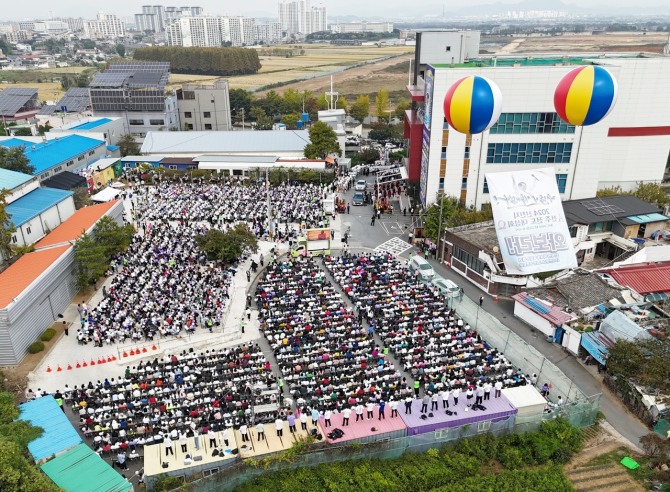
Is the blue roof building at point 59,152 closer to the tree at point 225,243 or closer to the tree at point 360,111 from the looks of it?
the tree at point 225,243

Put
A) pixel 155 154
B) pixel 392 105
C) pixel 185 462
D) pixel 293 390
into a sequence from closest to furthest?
1. pixel 185 462
2. pixel 293 390
3. pixel 155 154
4. pixel 392 105

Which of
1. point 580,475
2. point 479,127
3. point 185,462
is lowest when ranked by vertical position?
point 580,475

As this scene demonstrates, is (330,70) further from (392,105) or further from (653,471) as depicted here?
(653,471)

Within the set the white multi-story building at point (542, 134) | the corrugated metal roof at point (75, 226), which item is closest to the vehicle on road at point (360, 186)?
the white multi-story building at point (542, 134)

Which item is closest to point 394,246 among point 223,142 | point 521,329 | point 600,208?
point 521,329

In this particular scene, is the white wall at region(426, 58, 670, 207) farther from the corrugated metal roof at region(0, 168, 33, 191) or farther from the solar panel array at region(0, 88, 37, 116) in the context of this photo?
the solar panel array at region(0, 88, 37, 116)

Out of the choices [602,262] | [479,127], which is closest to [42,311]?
[479,127]
